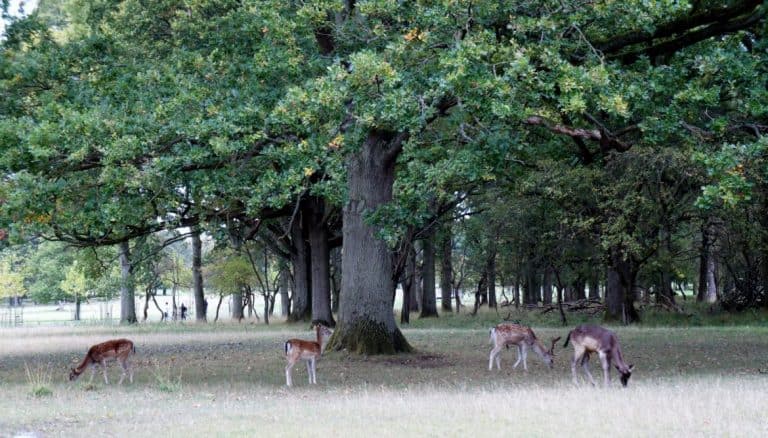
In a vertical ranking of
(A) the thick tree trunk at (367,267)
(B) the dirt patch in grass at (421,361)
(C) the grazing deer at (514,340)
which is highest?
(A) the thick tree trunk at (367,267)

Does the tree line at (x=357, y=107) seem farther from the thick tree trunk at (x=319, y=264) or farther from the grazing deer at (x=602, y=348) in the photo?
the thick tree trunk at (x=319, y=264)

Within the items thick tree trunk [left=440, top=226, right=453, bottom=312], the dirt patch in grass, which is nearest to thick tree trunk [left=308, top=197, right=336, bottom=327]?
thick tree trunk [left=440, top=226, right=453, bottom=312]

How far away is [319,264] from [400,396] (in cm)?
1960

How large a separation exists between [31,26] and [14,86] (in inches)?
80.1

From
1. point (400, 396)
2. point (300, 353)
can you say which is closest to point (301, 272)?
point (300, 353)

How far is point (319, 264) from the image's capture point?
32375 millimetres

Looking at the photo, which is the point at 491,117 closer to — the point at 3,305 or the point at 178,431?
the point at 178,431

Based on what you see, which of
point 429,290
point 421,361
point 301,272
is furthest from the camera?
point 429,290

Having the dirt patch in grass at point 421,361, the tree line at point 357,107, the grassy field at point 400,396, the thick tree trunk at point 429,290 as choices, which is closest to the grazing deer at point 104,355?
the grassy field at point 400,396

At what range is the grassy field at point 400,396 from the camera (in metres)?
9.91

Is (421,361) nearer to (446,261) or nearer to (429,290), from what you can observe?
(429,290)

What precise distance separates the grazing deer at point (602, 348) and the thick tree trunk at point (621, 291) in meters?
14.9

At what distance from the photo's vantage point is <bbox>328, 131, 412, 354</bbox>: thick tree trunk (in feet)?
64.7

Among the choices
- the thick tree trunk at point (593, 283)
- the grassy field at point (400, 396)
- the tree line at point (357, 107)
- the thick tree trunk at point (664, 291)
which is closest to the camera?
the grassy field at point (400, 396)
